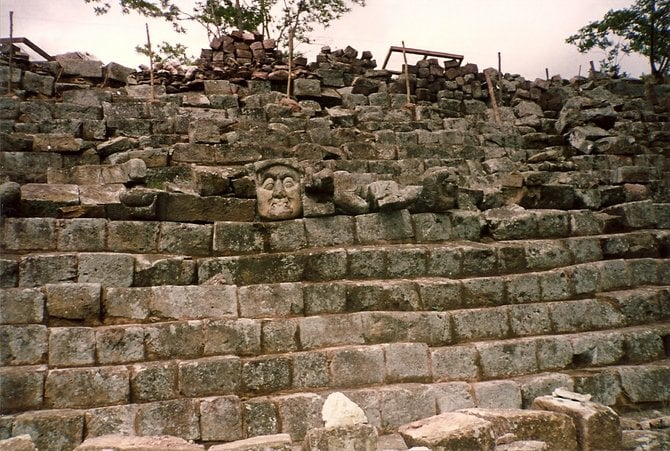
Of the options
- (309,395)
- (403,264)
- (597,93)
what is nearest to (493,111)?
(597,93)

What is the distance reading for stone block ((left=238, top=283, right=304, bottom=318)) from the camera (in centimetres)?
566

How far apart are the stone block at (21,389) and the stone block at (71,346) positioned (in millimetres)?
222

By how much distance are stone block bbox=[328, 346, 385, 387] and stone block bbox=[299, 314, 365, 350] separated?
17 cm

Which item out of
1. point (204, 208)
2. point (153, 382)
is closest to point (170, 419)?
point (153, 382)

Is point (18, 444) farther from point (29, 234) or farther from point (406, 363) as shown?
point (406, 363)

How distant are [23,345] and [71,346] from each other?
0.45 meters

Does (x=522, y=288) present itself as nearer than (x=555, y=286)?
Yes

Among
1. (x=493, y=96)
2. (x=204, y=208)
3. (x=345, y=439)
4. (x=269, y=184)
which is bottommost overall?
(x=345, y=439)

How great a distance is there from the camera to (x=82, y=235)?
5.81m

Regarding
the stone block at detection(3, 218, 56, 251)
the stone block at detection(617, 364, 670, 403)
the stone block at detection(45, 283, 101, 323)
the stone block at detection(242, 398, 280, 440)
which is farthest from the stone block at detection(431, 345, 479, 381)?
the stone block at detection(3, 218, 56, 251)

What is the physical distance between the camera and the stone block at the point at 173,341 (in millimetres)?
5137

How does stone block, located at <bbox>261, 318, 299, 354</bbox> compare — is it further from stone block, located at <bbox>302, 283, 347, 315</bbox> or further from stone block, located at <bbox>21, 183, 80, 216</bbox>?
stone block, located at <bbox>21, 183, 80, 216</bbox>

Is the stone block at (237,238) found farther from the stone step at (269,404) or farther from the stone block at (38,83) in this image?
the stone block at (38,83)

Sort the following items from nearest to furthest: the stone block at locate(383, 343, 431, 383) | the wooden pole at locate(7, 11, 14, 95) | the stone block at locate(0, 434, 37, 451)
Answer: the stone block at locate(0, 434, 37, 451) → the stone block at locate(383, 343, 431, 383) → the wooden pole at locate(7, 11, 14, 95)
